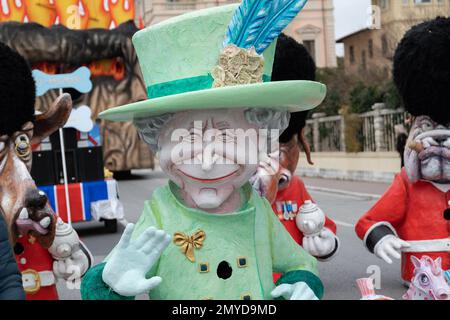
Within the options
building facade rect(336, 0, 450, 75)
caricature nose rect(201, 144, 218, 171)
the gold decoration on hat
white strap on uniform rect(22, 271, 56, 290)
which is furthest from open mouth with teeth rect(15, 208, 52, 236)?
building facade rect(336, 0, 450, 75)

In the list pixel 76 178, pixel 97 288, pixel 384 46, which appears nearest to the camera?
pixel 97 288

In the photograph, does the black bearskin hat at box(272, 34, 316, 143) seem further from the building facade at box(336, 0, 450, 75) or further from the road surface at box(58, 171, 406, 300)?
the building facade at box(336, 0, 450, 75)

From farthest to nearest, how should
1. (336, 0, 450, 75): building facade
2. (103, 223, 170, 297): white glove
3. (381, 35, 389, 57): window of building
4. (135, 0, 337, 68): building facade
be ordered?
(135, 0, 337, 68): building facade < (381, 35, 389, 57): window of building < (336, 0, 450, 75): building facade < (103, 223, 170, 297): white glove

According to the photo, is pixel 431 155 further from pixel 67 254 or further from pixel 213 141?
pixel 67 254

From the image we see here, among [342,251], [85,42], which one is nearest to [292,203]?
[342,251]

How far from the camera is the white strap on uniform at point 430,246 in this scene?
13.0ft

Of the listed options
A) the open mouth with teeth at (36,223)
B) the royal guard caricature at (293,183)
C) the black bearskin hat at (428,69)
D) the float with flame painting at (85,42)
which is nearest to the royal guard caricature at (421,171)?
the black bearskin hat at (428,69)

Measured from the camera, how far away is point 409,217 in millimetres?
4188

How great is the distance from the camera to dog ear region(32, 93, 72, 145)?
374 cm

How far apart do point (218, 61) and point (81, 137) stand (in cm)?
693

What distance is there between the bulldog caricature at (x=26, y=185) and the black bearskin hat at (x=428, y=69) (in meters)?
2.13

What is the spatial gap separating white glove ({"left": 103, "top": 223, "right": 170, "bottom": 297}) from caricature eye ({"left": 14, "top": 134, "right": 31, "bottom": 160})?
1.46 m

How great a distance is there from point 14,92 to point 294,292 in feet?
6.38

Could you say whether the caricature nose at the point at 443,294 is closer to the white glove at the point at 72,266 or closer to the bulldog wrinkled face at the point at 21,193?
the white glove at the point at 72,266
